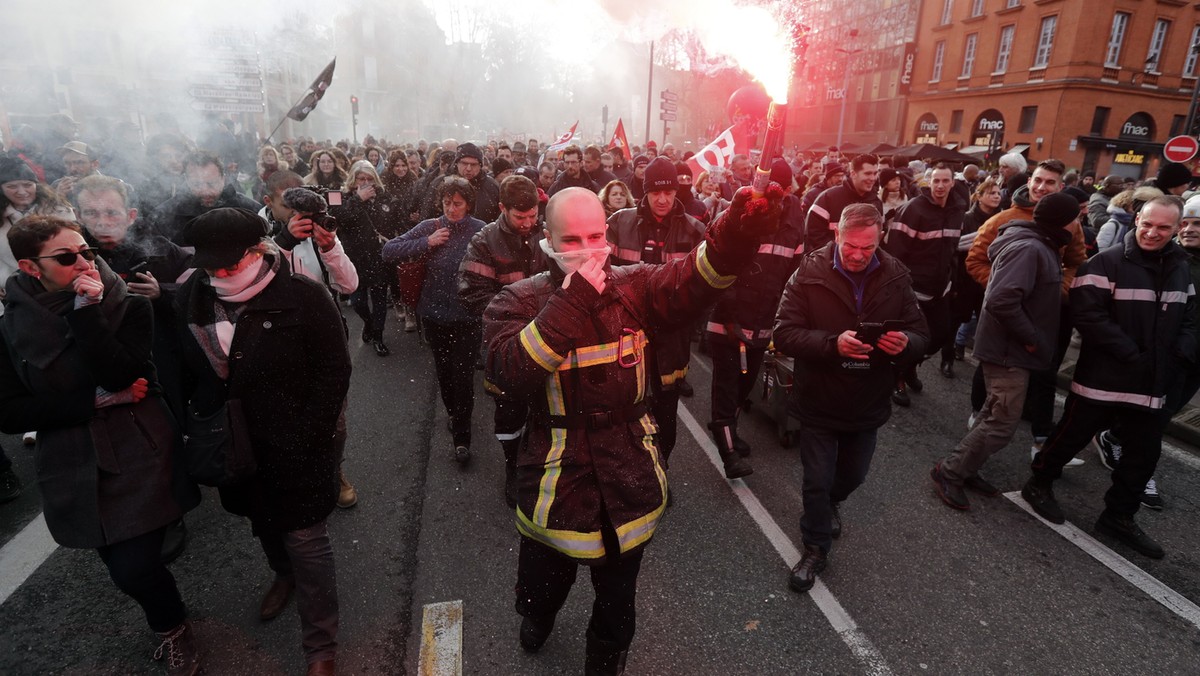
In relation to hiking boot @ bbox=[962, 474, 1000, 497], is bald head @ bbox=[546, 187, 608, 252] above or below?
→ above

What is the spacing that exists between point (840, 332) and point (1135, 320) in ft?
6.56

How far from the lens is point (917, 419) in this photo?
5.65 m

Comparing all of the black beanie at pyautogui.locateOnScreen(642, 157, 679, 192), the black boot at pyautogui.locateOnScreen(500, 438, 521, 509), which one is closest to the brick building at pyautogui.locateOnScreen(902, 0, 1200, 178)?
the black beanie at pyautogui.locateOnScreen(642, 157, 679, 192)

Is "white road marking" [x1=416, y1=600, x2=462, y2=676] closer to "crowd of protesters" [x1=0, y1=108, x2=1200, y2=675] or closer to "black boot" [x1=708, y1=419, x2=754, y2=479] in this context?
"crowd of protesters" [x1=0, y1=108, x2=1200, y2=675]

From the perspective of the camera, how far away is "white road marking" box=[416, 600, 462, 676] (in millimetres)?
2791

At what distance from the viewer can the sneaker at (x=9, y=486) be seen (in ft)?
13.5

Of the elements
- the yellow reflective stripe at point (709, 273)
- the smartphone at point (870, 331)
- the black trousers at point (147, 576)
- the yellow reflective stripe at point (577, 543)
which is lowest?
the black trousers at point (147, 576)

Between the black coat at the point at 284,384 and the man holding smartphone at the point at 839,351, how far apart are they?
2373 mm

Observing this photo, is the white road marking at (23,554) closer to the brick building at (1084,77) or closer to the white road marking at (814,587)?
the white road marking at (814,587)

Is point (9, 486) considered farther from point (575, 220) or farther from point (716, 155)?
point (716, 155)

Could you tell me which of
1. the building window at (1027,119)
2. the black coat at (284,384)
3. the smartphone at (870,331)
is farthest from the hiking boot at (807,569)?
the building window at (1027,119)

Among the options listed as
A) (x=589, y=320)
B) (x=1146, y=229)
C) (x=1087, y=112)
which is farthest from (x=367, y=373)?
(x=1087, y=112)

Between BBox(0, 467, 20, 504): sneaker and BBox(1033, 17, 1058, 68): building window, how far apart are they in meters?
38.7

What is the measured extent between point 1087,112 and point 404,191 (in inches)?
1318
